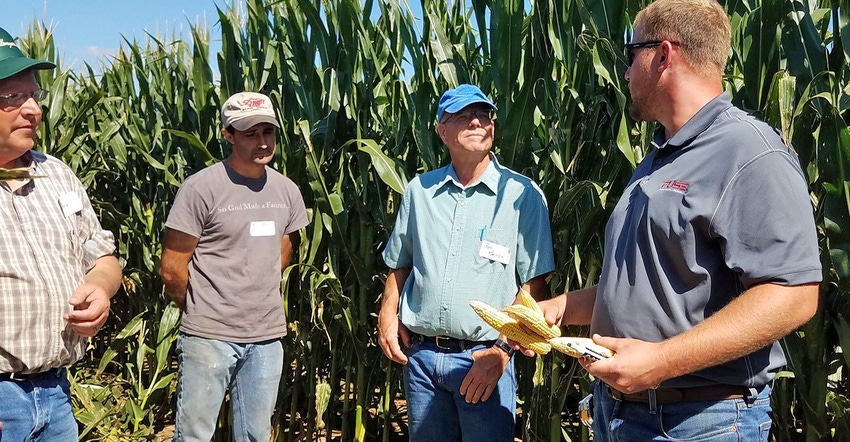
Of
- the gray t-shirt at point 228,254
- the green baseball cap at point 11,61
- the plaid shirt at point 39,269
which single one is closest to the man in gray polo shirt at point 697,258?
the plaid shirt at point 39,269

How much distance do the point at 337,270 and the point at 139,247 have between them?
2269mm

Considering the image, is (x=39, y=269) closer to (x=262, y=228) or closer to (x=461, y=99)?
(x=262, y=228)

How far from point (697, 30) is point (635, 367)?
808 millimetres

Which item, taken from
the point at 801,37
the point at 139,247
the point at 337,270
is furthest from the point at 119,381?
the point at 801,37

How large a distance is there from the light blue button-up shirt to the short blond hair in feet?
3.38

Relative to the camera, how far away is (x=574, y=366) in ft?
8.98

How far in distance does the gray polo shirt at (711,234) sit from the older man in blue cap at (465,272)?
33.6 inches

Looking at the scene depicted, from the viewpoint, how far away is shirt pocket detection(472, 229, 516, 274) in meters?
2.69

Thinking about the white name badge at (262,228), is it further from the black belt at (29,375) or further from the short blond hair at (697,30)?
the short blond hair at (697,30)

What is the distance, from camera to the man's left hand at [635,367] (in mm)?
1577

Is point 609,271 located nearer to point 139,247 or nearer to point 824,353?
point 824,353

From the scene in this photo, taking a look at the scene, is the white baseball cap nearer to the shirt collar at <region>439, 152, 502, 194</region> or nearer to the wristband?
the shirt collar at <region>439, 152, 502, 194</region>

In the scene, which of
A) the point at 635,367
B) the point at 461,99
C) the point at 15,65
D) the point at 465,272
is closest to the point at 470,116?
the point at 461,99

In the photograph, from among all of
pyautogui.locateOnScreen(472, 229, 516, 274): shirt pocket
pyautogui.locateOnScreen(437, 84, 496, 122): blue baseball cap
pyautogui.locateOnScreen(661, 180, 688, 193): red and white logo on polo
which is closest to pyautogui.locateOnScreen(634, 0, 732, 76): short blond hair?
pyautogui.locateOnScreen(661, 180, 688, 193): red and white logo on polo
